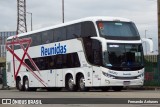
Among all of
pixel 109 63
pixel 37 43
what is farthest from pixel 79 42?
pixel 37 43

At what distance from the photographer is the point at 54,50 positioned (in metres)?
31.0

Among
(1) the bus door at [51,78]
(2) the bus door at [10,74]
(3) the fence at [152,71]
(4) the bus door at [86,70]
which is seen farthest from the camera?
(2) the bus door at [10,74]

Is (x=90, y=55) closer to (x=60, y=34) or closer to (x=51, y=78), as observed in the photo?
(x=60, y=34)

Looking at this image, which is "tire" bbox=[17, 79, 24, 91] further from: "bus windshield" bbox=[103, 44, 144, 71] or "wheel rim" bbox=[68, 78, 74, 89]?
"bus windshield" bbox=[103, 44, 144, 71]

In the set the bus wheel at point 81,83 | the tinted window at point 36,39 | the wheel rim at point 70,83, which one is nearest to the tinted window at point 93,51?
the bus wheel at point 81,83

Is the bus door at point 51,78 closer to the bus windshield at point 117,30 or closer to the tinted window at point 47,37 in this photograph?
the tinted window at point 47,37

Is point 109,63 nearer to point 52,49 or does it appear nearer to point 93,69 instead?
point 93,69

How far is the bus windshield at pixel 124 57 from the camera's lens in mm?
26469

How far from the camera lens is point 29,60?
34.6 m

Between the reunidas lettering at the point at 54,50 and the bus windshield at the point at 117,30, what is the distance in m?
3.71

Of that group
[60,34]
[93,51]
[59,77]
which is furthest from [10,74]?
[93,51]

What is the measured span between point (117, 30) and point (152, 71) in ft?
20.1

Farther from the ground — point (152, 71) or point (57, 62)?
point (57, 62)

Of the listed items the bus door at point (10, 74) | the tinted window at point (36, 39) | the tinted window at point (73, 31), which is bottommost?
the bus door at point (10, 74)
